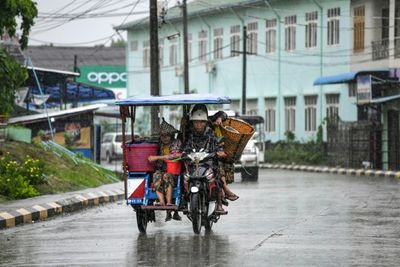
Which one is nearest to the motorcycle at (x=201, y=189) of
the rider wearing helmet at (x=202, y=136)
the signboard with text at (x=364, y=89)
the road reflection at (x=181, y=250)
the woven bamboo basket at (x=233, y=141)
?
the rider wearing helmet at (x=202, y=136)

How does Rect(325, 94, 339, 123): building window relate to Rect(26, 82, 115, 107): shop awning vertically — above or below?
below

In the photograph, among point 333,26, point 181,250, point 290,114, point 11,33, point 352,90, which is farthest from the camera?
point 290,114

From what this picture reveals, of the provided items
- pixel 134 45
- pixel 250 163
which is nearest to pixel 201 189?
pixel 250 163

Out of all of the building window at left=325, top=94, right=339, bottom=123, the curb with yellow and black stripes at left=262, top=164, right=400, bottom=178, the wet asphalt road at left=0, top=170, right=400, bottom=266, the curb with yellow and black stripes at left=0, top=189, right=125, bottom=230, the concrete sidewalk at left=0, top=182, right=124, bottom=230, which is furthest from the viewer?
the building window at left=325, top=94, right=339, bottom=123

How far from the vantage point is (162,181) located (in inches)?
672

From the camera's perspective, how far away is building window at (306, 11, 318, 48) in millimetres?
52000

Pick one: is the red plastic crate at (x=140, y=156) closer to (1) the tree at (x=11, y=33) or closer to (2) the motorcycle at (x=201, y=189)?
(2) the motorcycle at (x=201, y=189)

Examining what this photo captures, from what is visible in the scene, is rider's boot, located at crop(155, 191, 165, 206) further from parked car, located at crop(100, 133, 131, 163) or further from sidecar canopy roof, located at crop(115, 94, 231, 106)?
parked car, located at crop(100, 133, 131, 163)

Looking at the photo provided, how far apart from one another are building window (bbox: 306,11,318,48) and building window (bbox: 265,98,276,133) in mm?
4945

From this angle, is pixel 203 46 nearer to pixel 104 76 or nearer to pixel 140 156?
pixel 104 76

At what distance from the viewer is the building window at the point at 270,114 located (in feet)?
186

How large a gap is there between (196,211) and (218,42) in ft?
148

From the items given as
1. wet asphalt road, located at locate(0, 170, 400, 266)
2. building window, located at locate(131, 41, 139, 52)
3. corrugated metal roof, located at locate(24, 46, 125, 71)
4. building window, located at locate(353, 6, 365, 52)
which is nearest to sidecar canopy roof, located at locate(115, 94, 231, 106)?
wet asphalt road, located at locate(0, 170, 400, 266)

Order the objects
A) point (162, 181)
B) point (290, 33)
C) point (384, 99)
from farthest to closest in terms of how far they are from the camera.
→ point (290, 33)
point (384, 99)
point (162, 181)
